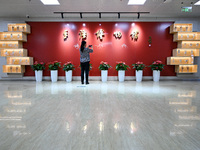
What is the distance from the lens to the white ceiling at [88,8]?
6.64 meters

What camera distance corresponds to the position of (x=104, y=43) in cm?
880

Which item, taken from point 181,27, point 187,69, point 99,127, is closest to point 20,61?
point 99,127

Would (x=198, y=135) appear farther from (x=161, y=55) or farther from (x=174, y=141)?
(x=161, y=55)

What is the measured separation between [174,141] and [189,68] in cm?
768

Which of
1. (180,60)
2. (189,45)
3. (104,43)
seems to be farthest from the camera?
(104,43)

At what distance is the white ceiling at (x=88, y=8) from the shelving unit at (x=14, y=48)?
67 cm

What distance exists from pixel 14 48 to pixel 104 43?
168 inches

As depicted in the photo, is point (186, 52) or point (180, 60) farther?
point (180, 60)

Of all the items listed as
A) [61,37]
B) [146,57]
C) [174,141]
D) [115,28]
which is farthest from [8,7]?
[174,141]

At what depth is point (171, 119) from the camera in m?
2.54

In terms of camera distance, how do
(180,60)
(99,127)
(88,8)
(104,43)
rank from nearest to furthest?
(99,127) < (88,8) < (180,60) < (104,43)

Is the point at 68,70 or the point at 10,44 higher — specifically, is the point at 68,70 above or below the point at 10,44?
below

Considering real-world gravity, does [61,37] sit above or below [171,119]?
above

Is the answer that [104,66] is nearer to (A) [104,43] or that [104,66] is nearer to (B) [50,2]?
(A) [104,43]
